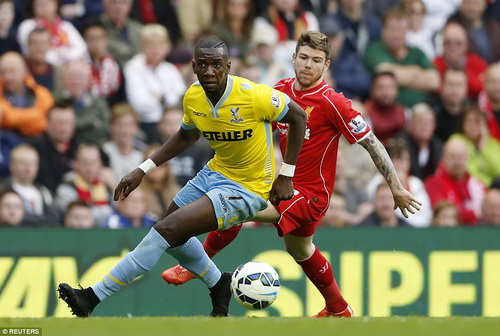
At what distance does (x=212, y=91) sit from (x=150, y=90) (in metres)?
5.34

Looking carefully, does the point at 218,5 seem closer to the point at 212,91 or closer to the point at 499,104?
the point at 499,104

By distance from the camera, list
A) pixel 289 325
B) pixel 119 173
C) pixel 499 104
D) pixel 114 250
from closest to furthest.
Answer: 1. pixel 289 325
2. pixel 114 250
3. pixel 119 173
4. pixel 499 104

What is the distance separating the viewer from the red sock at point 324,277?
8.78 metres

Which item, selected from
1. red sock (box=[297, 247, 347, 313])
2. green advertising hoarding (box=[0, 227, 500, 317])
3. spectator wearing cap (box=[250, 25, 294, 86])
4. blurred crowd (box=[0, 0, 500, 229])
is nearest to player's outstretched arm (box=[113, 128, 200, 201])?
red sock (box=[297, 247, 347, 313])

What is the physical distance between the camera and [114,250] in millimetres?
10492

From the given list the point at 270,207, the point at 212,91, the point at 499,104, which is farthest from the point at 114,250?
the point at 499,104

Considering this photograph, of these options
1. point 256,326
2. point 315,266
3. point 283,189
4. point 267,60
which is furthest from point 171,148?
point 267,60

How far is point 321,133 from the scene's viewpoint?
8.35 m

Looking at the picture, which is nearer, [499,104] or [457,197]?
[457,197]

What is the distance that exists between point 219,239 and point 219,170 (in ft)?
2.97

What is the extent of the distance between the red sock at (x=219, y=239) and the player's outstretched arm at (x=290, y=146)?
0.88 m

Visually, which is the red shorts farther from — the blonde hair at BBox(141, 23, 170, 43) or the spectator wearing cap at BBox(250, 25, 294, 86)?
the blonde hair at BBox(141, 23, 170, 43)

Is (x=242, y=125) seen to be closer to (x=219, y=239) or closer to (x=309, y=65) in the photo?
(x=309, y=65)

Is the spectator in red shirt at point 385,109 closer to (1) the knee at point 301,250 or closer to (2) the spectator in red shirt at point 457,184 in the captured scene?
(2) the spectator in red shirt at point 457,184
